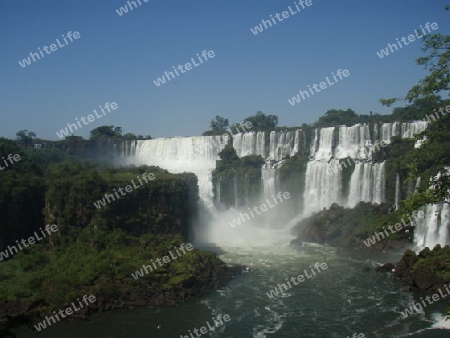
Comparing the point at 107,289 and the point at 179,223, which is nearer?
the point at 107,289

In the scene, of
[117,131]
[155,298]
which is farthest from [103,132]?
[155,298]

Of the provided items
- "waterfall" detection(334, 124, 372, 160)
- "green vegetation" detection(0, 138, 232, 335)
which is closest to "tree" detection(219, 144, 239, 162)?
"waterfall" detection(334, 124, 372, 160)

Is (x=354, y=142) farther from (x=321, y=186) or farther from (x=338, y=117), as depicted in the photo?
(x=338, y=117)

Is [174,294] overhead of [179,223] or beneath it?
beneath

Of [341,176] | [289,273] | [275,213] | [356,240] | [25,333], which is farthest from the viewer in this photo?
[275,213]

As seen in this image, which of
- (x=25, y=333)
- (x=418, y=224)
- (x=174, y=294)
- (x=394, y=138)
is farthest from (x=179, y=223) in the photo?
(x=394, y=138)

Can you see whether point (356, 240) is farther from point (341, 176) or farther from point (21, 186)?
point (21, 186)
